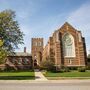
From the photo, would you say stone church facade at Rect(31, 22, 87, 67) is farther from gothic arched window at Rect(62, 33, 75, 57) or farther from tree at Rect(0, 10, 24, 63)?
tree at Rect(0, 10, 24, 63)

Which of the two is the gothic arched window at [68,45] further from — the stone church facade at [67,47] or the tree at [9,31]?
the tree at [9,31]

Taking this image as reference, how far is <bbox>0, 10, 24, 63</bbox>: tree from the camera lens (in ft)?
175

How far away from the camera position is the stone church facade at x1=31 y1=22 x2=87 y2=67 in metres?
61.4

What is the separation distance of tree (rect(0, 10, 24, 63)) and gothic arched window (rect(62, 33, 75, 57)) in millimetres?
15331

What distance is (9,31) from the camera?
180 ft

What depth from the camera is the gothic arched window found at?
62.9 m

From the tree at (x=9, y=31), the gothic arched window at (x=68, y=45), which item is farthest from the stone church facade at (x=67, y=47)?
the tree at (x=9, y=31)

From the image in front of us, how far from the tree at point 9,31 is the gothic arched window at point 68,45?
15331 mm

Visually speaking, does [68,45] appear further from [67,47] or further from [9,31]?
[9,31]

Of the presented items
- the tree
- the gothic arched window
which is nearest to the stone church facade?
the gothic arched window

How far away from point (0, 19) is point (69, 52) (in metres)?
24.4

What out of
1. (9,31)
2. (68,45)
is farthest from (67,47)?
(9,31)

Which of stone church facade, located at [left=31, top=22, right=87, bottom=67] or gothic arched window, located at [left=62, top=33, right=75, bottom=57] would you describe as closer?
stone church facade, located at [left=31, top=22, right=87, bottom=67]

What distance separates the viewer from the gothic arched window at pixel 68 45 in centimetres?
6290
